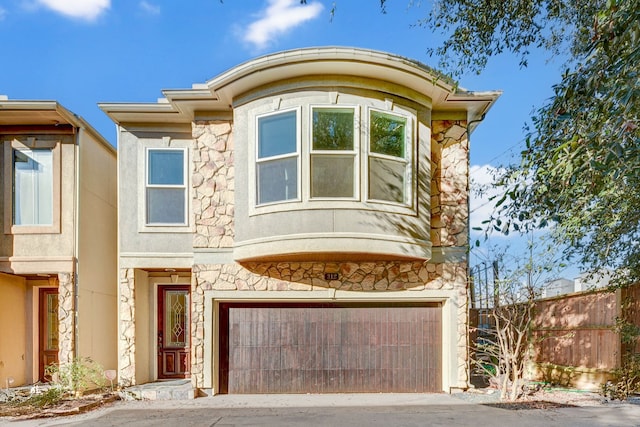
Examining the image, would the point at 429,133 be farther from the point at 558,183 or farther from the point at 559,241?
the point at 558,183

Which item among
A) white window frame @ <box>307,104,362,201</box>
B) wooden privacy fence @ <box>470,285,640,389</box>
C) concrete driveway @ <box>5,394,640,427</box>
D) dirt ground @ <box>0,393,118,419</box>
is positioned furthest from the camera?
wooden privacy fence @ <box>470,285,640,389</box>

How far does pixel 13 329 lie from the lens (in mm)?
9891

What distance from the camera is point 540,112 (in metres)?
4.91

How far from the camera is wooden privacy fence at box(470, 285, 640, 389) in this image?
870 centimetres

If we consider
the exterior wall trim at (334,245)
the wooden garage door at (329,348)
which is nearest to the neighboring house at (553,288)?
the wooden garage door at (329,348)

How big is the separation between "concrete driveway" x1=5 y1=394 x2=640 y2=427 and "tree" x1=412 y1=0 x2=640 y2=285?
2.99 meters

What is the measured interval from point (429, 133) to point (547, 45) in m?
2.54

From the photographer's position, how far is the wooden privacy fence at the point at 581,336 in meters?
8.70

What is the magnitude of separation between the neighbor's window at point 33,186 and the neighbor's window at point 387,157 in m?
6.58

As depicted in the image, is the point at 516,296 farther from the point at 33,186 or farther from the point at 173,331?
the point at 33,186

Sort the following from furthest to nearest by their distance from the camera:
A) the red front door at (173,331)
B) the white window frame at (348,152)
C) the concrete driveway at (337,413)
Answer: the red front door at (173,331) < the white window frame at (348,152) < the concrete driveway at (337,413)

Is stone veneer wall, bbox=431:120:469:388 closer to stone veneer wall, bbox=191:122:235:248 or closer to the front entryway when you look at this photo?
stone veneer wall, bbox=191:122:235:248

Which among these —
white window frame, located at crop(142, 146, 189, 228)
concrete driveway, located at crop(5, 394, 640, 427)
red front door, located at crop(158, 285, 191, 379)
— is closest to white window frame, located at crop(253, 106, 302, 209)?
white window frame, located at crop(142, 146, 189, 228)

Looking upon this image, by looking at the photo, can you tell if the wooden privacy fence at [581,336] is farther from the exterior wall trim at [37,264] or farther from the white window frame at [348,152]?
the exterior wall trim at [37,264]
